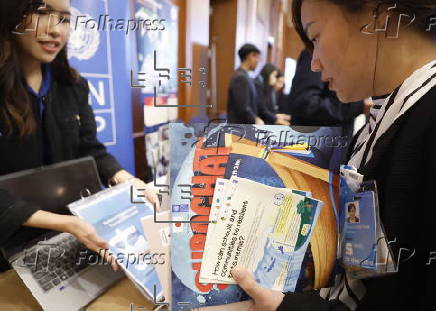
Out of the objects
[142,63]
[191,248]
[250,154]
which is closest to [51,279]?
[191,248]

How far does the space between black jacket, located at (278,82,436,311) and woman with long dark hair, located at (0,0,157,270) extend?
461 millimetres

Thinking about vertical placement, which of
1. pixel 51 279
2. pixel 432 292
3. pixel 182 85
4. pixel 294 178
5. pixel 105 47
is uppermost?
pixel 105 47

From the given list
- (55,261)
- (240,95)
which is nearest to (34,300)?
(55,261)

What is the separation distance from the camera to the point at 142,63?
95cm

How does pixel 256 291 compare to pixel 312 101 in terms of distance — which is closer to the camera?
pixel 256 291

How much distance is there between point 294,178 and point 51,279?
54cm

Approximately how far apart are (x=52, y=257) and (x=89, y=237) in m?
0.09

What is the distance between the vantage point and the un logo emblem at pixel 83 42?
1.03 m

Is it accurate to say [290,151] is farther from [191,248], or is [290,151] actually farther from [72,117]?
[72,117]

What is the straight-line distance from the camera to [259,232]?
0.43 metres

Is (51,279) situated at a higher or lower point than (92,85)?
lower

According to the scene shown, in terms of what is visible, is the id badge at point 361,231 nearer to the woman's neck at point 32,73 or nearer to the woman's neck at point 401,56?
the woman's neck at point 401,56

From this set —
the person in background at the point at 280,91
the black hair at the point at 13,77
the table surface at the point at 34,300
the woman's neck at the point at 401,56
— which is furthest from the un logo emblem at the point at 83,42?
the person in background at the point at 280,91

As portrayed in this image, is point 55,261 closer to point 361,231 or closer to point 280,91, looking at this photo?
point 361,231
